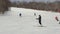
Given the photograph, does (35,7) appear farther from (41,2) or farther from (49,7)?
(49,7)

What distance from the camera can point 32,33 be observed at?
9.97 metres

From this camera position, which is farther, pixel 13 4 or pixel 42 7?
pixel 13 4

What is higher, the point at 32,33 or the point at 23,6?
the point at 32,33

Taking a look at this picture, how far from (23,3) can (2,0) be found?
12.1m

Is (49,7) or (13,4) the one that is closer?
(49,7)

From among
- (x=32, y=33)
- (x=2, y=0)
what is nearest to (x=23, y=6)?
(x=2, y=0)

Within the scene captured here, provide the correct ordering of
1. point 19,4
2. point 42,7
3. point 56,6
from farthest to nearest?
point 19,4 < point 42,7 < point 56,6

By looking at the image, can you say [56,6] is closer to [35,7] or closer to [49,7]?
[49,7]

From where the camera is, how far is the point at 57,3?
4988 centimetres

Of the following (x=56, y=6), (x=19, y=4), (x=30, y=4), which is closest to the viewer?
(x=56, y=6)

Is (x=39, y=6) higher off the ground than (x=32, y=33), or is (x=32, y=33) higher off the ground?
(x=32, y=33)

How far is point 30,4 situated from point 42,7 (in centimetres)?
549

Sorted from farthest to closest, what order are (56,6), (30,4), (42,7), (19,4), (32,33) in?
(19,4), (30,4), (42,7), (56,6), (32,33)

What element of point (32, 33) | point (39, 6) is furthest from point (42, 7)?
point (32, 33)
